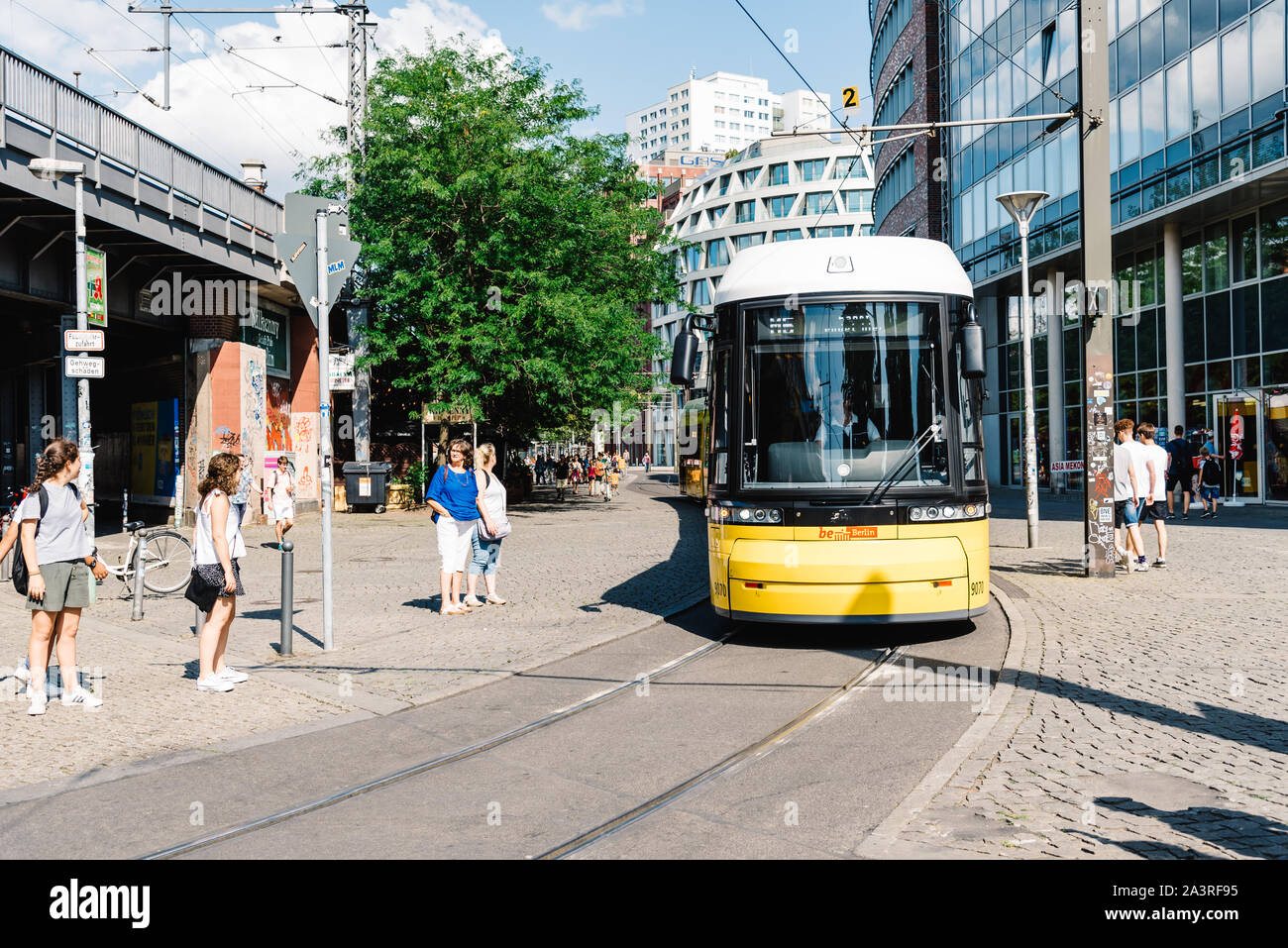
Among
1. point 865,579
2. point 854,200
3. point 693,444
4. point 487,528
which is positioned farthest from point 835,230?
point 865,579

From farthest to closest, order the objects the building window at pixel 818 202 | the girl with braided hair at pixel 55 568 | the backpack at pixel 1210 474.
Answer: the building window at pixel 818 202 → the backpack at pixel 1210 474 → the girl with braided hair at pixel 55 568

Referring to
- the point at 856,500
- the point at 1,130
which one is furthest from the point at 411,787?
the point at 1,130

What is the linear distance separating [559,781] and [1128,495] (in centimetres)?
1000

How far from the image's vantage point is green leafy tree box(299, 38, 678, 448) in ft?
88.6

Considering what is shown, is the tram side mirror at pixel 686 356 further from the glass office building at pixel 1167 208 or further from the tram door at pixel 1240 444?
the tram door at pixel 1240 444

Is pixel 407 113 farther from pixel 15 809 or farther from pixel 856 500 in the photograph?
pixel 15 809

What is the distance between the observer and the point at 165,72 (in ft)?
73.6

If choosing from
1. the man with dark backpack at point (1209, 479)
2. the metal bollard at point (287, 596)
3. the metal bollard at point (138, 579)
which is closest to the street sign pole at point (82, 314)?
the metal bollard at point (138, 579)

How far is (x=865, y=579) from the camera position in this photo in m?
8.55

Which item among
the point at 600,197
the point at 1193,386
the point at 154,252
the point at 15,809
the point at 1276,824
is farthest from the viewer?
the point at 600,197

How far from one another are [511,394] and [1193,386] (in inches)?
657

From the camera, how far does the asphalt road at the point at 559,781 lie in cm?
460

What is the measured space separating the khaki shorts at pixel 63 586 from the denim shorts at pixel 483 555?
476 centimetres
